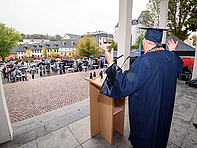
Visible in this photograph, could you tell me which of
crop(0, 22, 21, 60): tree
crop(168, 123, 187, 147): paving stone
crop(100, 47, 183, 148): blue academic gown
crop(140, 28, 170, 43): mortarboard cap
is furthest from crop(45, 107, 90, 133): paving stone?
crop(0, 22, 21, 60): tree

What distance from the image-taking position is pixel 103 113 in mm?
1720

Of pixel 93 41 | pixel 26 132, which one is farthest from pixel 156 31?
pixel 93 41

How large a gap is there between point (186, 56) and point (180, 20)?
3.61 m

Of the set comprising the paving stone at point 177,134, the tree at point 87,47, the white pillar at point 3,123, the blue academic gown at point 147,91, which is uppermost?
the tree at point 87,47

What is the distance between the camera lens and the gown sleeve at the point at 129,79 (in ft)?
2.73

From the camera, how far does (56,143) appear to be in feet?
5.54

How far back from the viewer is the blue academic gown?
842 millimetres

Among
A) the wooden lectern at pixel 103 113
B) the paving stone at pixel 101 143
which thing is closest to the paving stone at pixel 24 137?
the paving stone at pixel 101 143

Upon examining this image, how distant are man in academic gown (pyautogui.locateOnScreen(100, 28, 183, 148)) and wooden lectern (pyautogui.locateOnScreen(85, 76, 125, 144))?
0.52 meters

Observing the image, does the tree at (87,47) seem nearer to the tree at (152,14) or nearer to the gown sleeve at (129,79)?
the tree at (152,14)

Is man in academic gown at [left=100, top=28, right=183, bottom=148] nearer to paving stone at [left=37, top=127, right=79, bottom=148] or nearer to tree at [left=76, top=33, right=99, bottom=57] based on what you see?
paving stone at [left=37, top=127, right=79, bottom=148]

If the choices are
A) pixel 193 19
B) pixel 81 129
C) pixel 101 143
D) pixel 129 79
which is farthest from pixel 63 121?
pixel 193 19

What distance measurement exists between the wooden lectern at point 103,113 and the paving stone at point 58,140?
1.16 feet

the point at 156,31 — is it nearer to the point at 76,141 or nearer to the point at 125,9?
the point at 125,9
